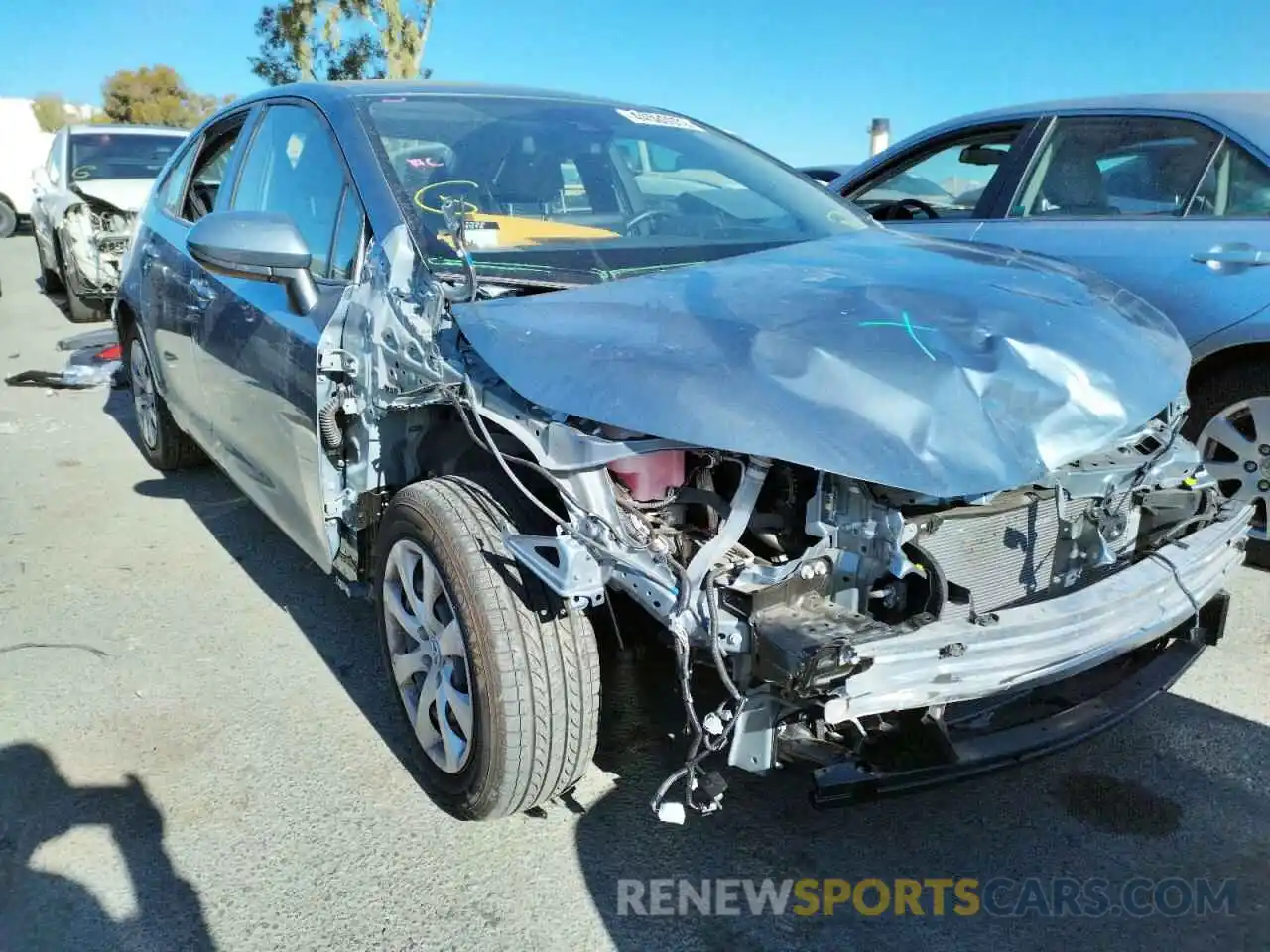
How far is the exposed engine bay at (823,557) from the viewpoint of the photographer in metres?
1.84

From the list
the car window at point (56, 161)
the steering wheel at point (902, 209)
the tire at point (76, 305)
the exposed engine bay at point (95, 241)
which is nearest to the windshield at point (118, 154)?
the car window at point (56, 161)

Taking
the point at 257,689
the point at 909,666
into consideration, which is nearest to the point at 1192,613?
the point at 909,666

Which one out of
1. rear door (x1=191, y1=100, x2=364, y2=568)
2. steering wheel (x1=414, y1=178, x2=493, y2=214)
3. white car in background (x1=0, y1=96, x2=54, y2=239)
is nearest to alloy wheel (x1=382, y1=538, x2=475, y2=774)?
rear door (x1=191, y1=100, x2=364, y2=568)

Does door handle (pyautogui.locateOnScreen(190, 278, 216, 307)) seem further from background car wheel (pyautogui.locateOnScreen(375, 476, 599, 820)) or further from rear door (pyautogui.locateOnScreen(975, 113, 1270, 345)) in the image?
rear door (pyautogui.locateOnScreen(975, 113, 1270, 345))

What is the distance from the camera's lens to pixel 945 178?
5.00 m

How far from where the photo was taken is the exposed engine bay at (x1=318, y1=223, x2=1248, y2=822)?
1.84 metres

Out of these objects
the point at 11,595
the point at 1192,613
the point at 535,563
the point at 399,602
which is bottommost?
the point at 11,595

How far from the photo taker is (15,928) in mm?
2121

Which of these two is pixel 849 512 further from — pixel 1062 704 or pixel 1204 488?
pixel 1204 488

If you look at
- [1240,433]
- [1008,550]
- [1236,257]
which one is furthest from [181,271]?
[1240,433]

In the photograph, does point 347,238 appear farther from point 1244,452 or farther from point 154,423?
point 1244,452

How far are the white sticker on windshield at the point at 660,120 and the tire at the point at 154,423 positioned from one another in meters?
2.74

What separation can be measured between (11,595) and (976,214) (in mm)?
4311

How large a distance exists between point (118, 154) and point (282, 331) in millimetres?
9090
